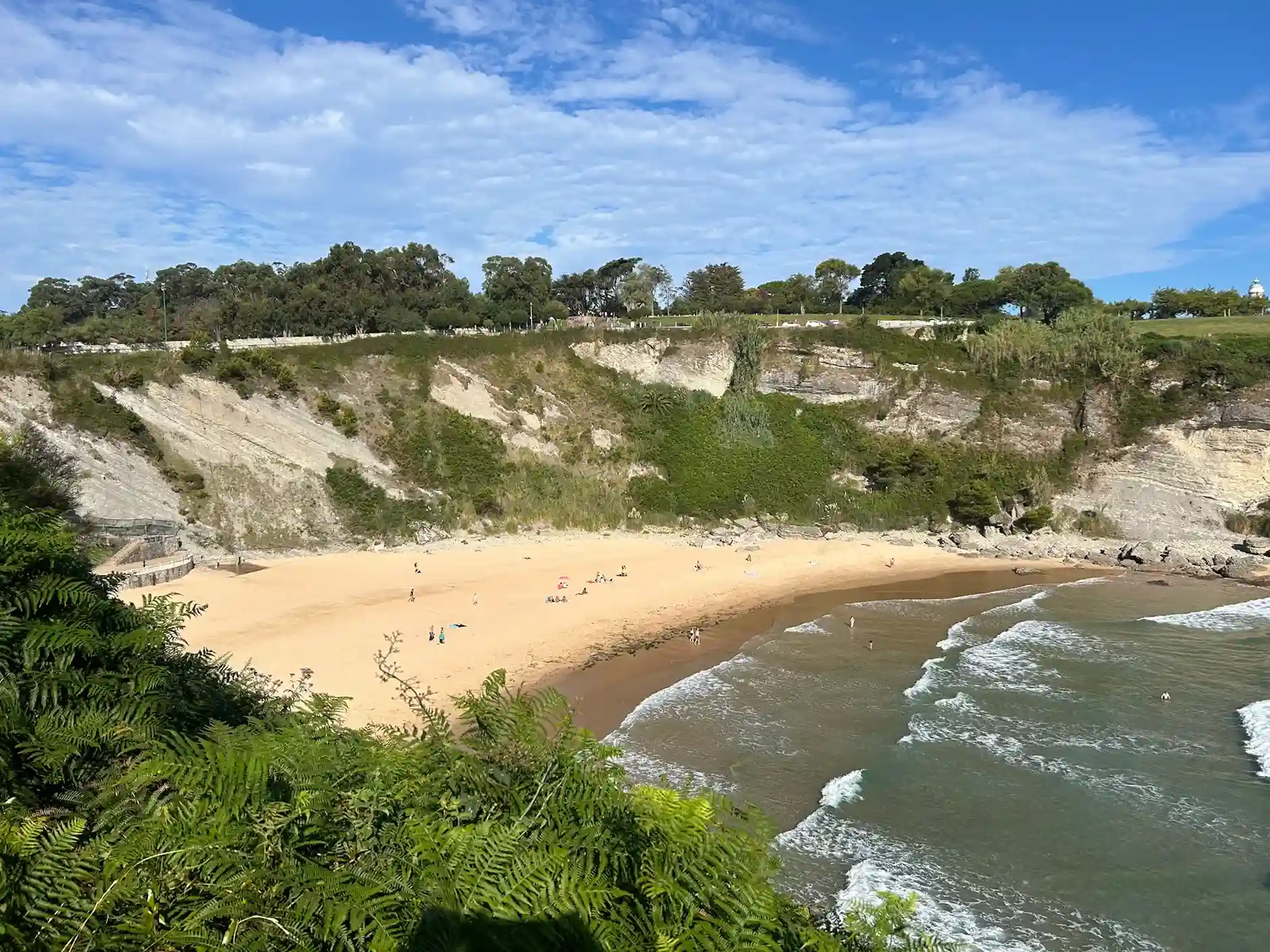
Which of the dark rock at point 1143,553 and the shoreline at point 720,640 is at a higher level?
the dark rock at point 1143,553

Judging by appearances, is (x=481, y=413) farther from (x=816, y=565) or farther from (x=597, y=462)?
(x=816, y=565)

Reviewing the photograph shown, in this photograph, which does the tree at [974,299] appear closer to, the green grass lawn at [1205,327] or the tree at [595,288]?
the green grass lawn at [1205,327]

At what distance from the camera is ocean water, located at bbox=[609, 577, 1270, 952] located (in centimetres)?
1123

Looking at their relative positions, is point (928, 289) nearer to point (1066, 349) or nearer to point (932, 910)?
point (1066, 349)

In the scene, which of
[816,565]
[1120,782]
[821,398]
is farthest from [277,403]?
[1120,782]

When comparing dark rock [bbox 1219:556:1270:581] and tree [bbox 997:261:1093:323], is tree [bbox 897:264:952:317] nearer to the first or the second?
tree [bbox 997:261:1093:323]

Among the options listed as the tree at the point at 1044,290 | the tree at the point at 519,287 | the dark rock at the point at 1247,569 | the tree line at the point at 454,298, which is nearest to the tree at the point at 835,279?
the tree line at the point at 454,298

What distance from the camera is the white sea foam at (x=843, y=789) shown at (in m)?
13.7

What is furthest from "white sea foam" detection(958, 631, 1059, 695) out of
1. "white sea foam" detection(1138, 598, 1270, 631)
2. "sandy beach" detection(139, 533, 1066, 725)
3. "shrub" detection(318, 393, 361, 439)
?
"shrub" detection(318, 393, 361, 439)

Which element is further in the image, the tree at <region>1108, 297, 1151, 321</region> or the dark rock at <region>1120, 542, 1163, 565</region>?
the tree at <region>1108, 297, 1151, 321</region>

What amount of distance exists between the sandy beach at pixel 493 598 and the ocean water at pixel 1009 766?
4.45 m

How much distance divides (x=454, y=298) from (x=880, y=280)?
44707mm

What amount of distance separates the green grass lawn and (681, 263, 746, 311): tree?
35.5 m

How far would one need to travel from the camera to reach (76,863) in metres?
3.00
